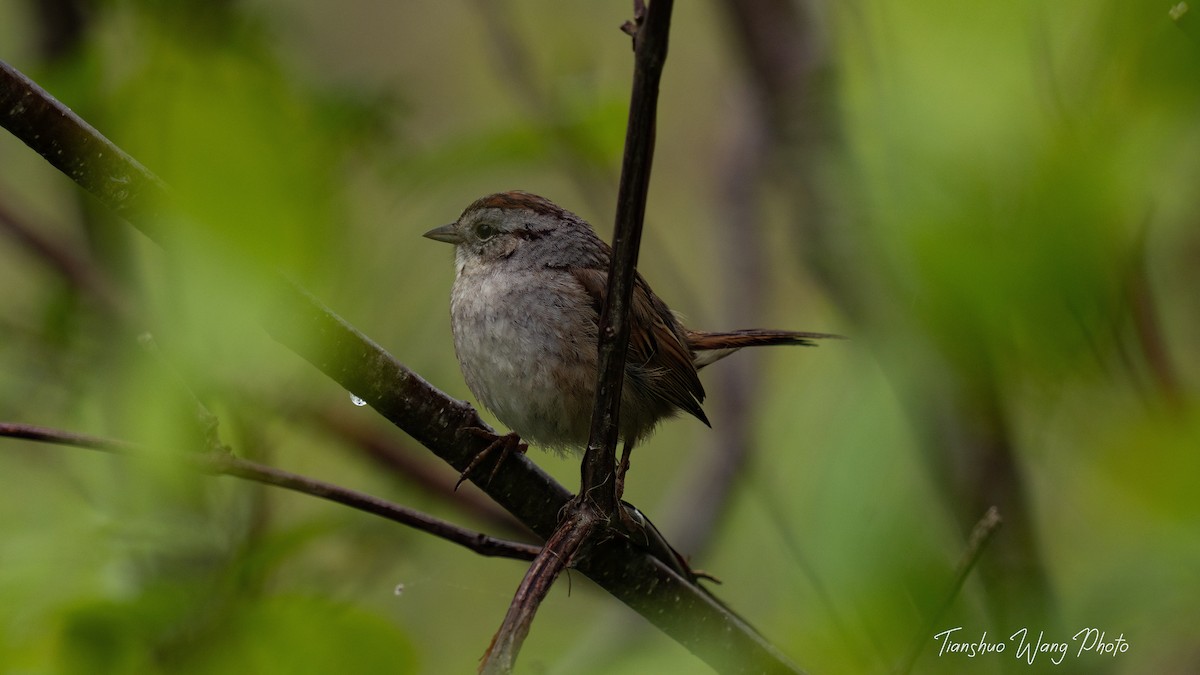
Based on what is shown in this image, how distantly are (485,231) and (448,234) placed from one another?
137 millimetres

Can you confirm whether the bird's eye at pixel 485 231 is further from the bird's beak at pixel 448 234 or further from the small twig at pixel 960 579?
the small twig at pixel 960 579

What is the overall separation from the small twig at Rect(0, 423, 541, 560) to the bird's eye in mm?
1531

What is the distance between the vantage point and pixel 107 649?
164cm

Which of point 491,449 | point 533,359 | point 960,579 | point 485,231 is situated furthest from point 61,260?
point 960,579

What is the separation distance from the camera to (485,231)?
11.5 feet

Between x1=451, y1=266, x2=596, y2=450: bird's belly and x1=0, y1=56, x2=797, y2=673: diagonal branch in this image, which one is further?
x1=451, y1=266, x2=596, y2=450: bird's belly

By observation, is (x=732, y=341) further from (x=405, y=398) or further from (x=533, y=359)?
(x=405, y=398)

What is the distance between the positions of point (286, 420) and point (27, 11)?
244 centimetres

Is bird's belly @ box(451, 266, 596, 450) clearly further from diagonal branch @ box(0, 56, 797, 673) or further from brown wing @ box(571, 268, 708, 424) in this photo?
diagonal branch @ box(0, 56, 797, 673)

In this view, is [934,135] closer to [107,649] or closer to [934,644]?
[934,644]

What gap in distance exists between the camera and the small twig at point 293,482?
5.57ft

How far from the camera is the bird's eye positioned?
11.5 ft

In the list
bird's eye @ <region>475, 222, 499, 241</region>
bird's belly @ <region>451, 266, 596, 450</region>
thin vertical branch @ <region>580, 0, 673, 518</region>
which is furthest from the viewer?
bird's eye @ <region>475, 222, 499, 241</region>

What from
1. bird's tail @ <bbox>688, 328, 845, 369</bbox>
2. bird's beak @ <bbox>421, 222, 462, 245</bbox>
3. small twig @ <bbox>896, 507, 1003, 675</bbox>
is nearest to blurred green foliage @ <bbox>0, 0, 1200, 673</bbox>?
small twig @ <bbox>896, 507, 1003, 675</bbox>
